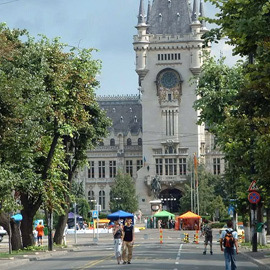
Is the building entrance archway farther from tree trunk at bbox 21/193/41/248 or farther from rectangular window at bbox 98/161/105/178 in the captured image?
tree trunk at bbox 21/193/41/248

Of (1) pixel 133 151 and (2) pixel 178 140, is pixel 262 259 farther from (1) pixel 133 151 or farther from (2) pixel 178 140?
(1) pixel 133 151

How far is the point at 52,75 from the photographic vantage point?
1964 inches

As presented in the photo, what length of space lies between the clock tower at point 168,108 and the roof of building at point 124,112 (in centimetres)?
2046

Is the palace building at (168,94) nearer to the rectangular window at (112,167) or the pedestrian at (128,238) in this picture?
the rectangular window at (112,167)

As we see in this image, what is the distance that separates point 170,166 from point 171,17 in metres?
24.3

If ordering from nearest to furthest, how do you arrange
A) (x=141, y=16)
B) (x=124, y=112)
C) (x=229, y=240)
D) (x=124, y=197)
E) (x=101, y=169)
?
(x=229, y=240)
(x=124, y=197)
(x=141, y=16)
(x=101, y=169)
(x=124, y=112)

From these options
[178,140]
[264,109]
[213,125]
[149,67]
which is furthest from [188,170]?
[264,109]

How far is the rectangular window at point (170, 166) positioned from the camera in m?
163

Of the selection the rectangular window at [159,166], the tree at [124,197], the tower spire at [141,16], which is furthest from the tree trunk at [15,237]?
the tower spire at [141,16]

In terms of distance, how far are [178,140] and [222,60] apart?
4117 inches

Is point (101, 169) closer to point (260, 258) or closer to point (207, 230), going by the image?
point (207, 230)

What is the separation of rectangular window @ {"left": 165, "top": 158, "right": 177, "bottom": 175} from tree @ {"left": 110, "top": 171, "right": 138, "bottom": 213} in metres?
9.68

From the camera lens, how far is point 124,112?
190 metres

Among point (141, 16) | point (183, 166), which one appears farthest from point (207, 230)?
point (141, 16)
